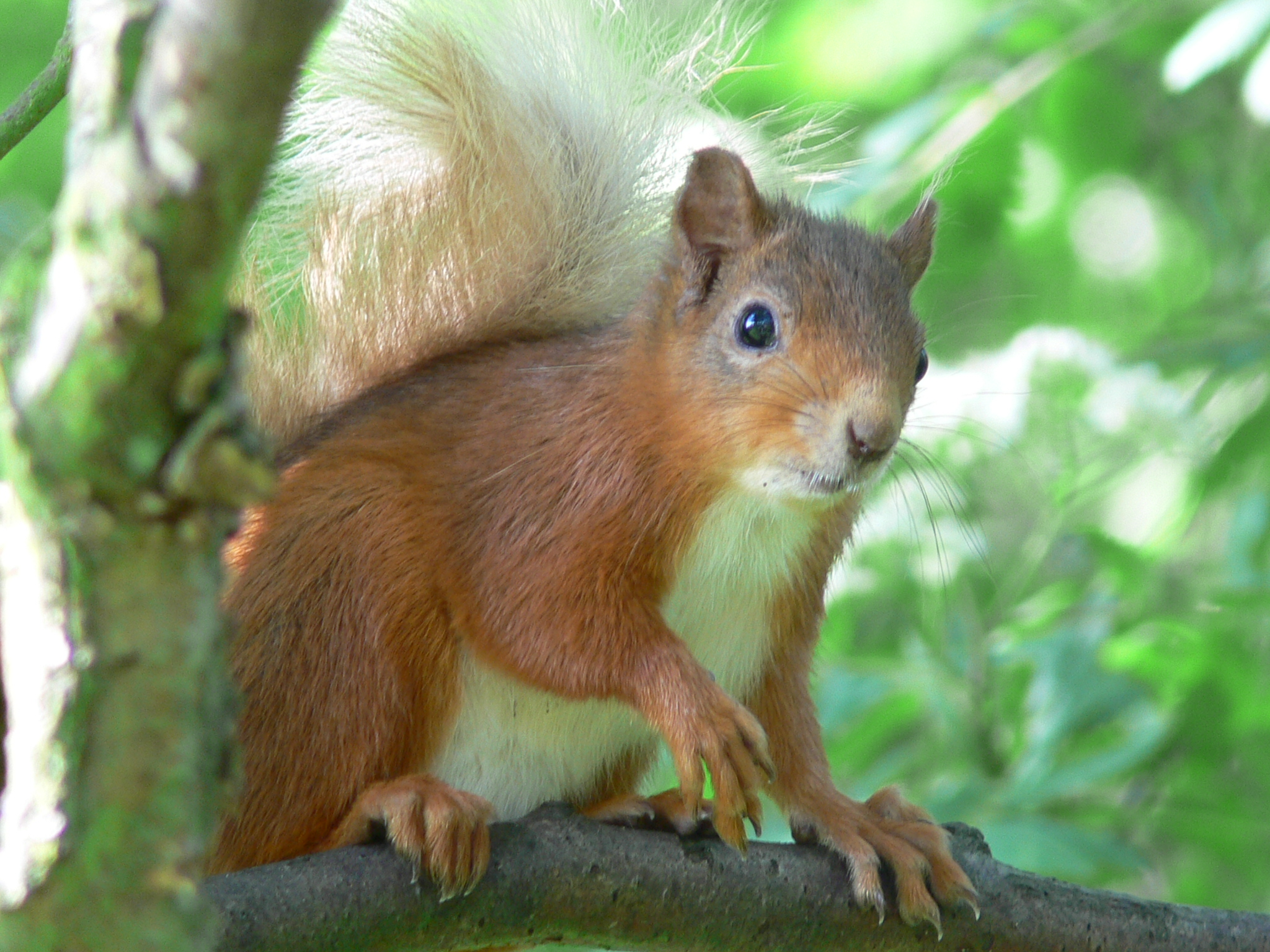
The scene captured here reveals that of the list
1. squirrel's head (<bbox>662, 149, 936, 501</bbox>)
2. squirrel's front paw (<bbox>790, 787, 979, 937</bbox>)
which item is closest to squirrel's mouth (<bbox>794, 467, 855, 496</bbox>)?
squirrel's head (<bbox>662, 149, 936, 501</bbox>)

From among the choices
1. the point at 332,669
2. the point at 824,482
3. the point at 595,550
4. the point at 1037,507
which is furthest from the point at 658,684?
the point at 1037,507

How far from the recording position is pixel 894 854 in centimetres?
194

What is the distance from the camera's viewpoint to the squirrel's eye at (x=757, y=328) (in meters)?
2.01

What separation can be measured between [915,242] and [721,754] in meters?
0.95

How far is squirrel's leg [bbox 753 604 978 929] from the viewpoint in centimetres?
188

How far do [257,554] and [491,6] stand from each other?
1.05 m

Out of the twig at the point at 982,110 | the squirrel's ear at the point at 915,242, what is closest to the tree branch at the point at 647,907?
the squirrel's ear at the point at 915,242

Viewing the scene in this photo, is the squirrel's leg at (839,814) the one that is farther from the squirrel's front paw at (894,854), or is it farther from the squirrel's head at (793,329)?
the squirrel's head at (793,329)

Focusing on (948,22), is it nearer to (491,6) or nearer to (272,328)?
(491,6)

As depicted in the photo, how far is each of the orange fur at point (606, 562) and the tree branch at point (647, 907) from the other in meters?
0.05

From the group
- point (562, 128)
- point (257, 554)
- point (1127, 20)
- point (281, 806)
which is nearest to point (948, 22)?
point (1127, 20)

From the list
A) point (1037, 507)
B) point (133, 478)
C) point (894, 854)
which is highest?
point (133, 478)

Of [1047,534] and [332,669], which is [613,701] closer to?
[332,669]

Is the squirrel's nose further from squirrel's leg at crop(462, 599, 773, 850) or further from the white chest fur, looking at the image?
squirrel's leg at crop(462, 599, 773, 850)
